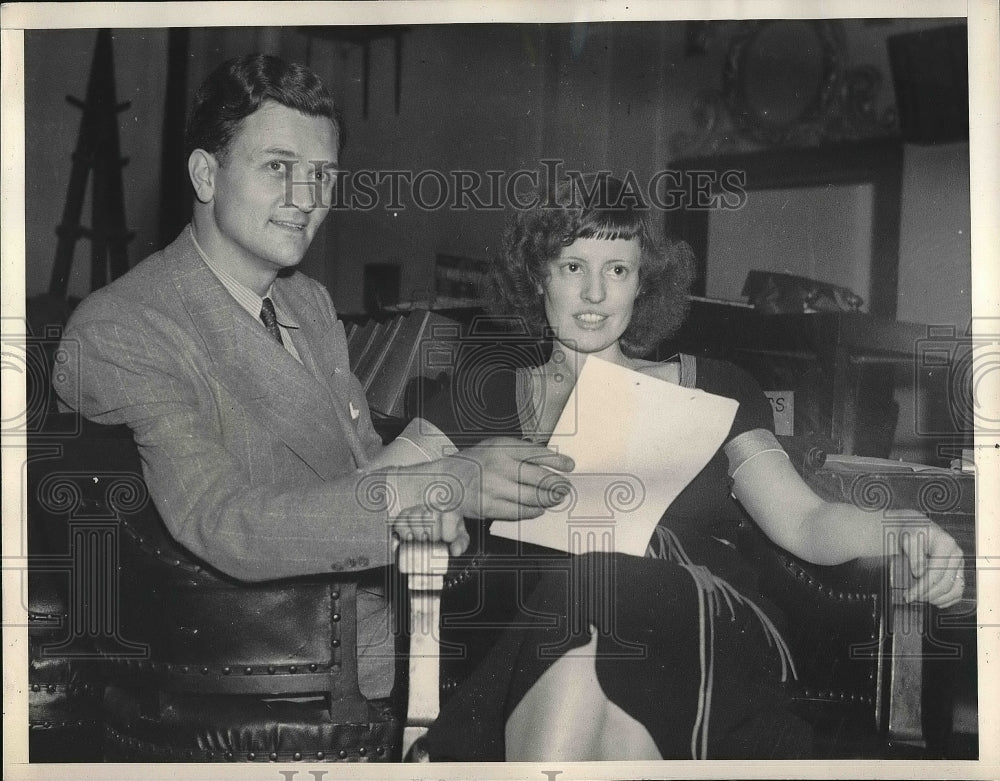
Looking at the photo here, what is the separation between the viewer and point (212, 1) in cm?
193

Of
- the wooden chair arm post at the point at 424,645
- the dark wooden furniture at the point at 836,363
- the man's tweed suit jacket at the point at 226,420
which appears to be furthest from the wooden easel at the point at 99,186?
the dark wooden furniture at the point at 836,363

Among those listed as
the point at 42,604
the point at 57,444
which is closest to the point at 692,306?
the point at 57,444

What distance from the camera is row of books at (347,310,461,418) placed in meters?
1.89

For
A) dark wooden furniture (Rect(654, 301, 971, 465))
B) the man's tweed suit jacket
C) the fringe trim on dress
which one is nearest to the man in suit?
the man's tweed suit jacket

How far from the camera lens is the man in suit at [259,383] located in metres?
1.78

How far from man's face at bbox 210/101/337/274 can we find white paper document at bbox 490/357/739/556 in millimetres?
658

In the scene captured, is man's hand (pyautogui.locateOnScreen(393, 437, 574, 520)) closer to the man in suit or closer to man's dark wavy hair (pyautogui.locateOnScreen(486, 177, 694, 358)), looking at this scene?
the man in suit

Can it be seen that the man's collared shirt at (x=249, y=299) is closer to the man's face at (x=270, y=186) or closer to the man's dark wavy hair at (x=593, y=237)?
the man's face at (x=270, y=186)

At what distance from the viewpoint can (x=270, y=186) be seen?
1.85 meters

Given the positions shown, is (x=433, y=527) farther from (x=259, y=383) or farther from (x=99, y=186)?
(x=99, y=186)

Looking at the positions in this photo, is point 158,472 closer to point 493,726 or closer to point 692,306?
point 493,726

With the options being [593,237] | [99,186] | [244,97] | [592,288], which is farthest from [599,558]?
[99,186]

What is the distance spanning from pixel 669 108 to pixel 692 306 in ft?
1.34

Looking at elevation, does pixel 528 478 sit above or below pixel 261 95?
below
